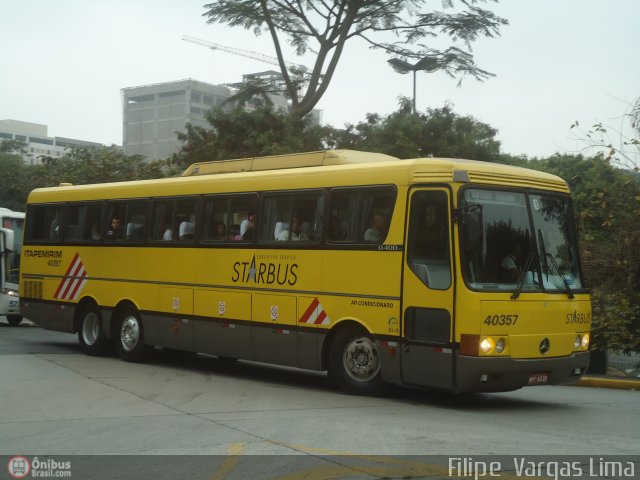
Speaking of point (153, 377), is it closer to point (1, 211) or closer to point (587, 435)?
point (587, 435)

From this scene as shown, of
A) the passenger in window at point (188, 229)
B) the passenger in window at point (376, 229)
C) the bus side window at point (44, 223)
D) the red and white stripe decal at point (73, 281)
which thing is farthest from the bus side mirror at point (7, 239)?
the passenger in window at point (376, 229)

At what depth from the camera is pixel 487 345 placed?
10.3 m

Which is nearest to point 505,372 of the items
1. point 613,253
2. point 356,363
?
point 356,363

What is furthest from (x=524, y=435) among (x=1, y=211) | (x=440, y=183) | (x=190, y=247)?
(x=1, y=211)

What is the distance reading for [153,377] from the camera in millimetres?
13828

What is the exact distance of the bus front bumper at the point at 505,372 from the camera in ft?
33.7

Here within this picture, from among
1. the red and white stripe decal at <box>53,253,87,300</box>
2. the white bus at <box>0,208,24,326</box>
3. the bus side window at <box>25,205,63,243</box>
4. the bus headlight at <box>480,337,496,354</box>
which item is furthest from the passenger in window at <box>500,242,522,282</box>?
the white bus at <box>0,208,24,326</box>

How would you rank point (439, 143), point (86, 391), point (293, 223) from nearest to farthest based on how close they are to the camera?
point (86, 391) → point (293, 223) → point (439, 143)

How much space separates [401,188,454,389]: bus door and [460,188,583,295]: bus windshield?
30 cm

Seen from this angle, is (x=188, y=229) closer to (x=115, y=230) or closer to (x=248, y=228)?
(x=248, y=228)

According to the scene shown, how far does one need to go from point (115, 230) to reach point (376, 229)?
6.77 meters

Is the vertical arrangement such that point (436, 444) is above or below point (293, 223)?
below

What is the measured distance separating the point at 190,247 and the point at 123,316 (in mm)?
2648

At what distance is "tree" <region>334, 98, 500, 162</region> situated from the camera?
1302 inches
